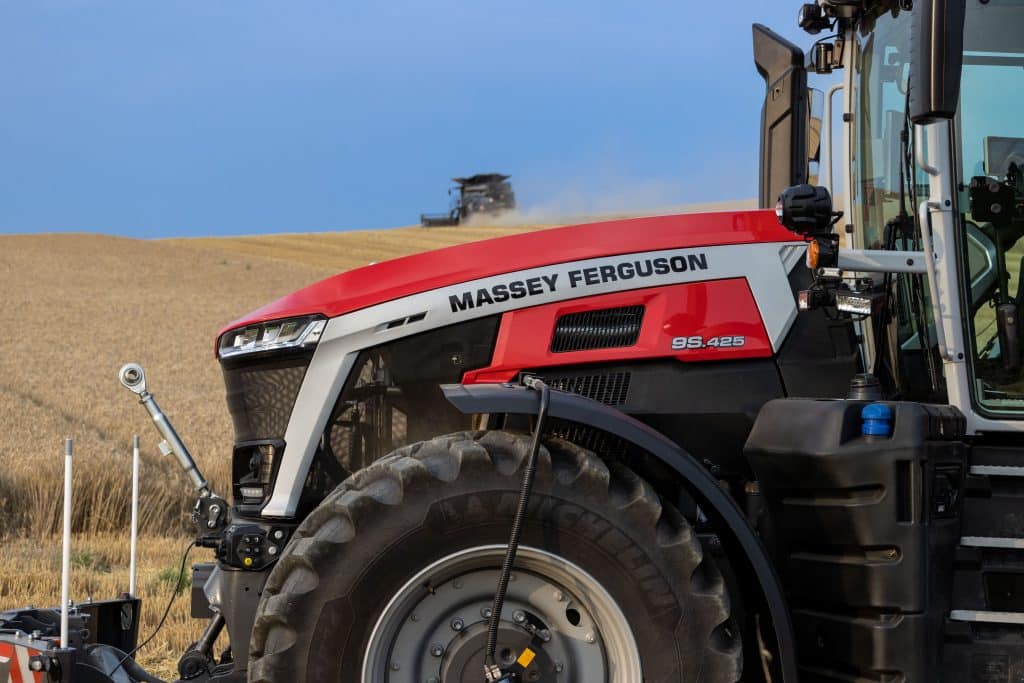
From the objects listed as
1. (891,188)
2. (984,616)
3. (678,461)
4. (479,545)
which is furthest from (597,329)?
(984,616)

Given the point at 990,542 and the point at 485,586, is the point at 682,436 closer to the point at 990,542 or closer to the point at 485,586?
the point at 485,586

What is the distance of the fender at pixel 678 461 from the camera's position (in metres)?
3.56

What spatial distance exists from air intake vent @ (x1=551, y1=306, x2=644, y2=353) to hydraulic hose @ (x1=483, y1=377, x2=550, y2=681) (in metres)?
0.62

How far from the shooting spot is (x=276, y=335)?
4.32m

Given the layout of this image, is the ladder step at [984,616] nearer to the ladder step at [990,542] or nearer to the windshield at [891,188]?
the ladder step at [990,542]

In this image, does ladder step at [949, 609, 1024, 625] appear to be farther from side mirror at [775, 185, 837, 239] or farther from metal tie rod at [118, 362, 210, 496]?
metal tie rod at [118, 362, 210, 496]

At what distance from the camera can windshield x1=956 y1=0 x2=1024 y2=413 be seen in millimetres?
4117

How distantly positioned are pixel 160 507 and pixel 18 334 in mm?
12126

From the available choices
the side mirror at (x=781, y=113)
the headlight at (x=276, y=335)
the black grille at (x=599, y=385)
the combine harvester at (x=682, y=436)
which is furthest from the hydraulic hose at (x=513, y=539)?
the side mirror at (x=781, y=113)

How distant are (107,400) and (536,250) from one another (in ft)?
40.1

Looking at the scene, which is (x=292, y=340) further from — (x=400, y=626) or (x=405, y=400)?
(x=400, y=626)

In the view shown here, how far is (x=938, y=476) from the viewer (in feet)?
12.4

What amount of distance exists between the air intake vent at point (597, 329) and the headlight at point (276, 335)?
2.83ft

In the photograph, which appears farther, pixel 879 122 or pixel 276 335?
pixel 879 122
